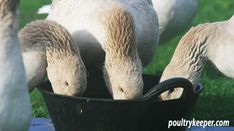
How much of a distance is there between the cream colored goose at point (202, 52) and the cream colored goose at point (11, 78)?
5.00 feet

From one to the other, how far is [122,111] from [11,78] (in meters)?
0.94

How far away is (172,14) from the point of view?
571cm

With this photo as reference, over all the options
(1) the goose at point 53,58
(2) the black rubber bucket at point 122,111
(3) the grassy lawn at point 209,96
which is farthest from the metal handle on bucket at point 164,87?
(3) the grassy lawn at point 209,96

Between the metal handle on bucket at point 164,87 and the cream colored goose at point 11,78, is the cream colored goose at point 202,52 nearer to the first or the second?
the metal handle on bucket at point 164,87

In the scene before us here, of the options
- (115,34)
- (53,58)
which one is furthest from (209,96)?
(53,58)

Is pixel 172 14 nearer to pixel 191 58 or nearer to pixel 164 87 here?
pixel 191 58

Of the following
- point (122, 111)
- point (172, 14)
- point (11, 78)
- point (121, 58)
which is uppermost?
point (11, 78)

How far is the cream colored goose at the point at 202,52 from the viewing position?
444 cm

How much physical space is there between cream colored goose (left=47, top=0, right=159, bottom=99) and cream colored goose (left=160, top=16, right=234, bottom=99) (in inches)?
9.2

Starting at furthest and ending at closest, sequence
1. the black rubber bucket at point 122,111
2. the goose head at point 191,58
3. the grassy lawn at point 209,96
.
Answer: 1. the grassy lawn at point 209,96
2. the goose head at point 191,58
3. the black rubber bucket at point 122,111

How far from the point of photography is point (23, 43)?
4.25 meters

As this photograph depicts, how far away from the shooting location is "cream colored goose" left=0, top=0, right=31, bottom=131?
9.68 feet

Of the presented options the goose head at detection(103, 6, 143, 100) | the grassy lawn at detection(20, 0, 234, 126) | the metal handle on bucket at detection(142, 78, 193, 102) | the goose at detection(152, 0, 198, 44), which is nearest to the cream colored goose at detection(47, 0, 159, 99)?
the goose head at detection(103, 6, 143, 100)

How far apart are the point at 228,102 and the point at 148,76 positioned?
1.48 meters
